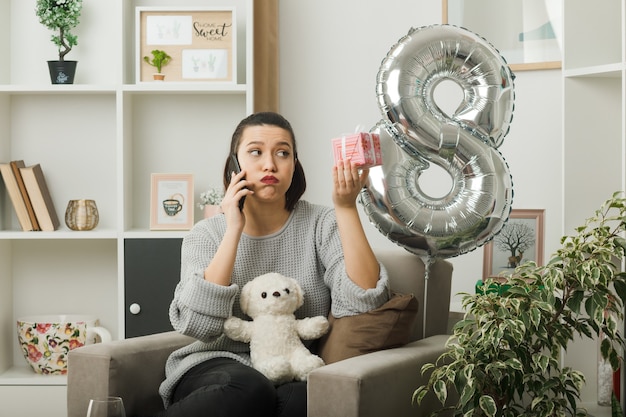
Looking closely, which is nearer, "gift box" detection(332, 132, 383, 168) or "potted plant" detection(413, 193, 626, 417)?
"potted plant" detection(413, 193, 626, 417)

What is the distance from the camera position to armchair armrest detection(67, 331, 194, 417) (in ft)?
6.63

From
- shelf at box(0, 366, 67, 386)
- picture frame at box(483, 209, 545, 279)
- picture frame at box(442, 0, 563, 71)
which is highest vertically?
picture frame at box(442, 0, 563, 71)

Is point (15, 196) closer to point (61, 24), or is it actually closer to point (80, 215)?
point (80, 215)

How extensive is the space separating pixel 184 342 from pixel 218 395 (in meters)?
0.40

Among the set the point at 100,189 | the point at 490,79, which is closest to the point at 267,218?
the point at 490,79

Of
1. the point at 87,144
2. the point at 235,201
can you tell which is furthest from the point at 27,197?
the point at 235,201

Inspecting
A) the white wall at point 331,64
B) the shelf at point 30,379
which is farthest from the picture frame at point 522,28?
the shelf at point 30,379

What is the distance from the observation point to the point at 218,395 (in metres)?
1.93

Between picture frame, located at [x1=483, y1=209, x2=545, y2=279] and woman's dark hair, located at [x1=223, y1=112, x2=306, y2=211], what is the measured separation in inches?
36.2

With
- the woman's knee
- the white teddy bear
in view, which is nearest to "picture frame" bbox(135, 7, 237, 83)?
the white teddy bear

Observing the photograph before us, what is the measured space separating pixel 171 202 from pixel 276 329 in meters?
1.07

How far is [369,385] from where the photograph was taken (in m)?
1.81

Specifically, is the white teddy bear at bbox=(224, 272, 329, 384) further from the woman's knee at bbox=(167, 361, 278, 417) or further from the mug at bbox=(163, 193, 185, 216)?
the mug at bbox=(163, 193, 185, 216)

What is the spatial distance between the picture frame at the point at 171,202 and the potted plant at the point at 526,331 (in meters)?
1.24
